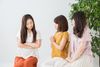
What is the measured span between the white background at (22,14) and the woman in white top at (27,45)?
2.17m

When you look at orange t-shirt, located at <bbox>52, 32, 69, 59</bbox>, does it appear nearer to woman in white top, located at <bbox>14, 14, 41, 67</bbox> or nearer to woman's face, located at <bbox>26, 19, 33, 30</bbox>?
woman in white top, located at <bbox>14, 14, 41, 67</bbox>

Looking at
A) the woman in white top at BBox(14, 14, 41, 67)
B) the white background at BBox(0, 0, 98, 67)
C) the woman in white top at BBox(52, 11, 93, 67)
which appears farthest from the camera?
the white background at BBox(0, 0, 98, 67)

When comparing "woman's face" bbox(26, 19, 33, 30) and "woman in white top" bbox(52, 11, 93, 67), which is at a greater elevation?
"woman's face" bbox(26, 19, 33, 30)

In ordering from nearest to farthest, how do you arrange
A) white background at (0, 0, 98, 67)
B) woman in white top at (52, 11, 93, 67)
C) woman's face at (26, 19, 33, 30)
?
woman in white top at (52, 11, 93, 67) → woman's face at (26, 19, 33, 30) → white background at (0, 0, 98, 67)

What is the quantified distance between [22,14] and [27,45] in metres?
2.47

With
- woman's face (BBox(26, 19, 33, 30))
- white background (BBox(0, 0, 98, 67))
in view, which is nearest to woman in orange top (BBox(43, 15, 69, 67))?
woman's face (BBox(26, 19, 33, 30))

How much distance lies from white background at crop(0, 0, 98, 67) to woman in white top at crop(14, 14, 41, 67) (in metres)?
2.17

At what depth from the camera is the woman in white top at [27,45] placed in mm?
4594

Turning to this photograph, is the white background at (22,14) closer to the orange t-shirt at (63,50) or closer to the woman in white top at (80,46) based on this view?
the orange t-shirt at (63,50)

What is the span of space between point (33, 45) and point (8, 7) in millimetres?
2635

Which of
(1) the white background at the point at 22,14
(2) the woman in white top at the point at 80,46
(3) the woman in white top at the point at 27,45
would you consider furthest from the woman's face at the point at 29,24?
(1) the white background at the point at 22,14

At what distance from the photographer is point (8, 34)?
283 inches

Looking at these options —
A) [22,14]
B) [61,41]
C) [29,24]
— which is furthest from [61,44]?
[22,14]

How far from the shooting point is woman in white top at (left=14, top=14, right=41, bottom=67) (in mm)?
4594
